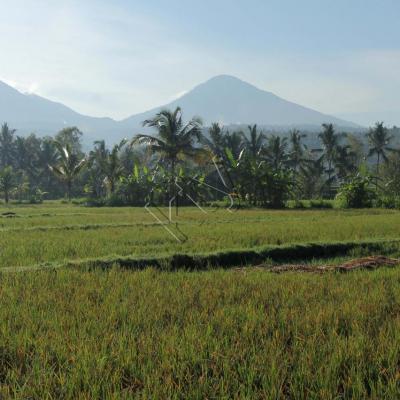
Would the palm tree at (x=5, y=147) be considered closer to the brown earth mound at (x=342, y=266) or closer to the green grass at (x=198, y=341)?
the brown earth mound at (x=342, y=266)

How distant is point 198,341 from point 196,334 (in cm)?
13

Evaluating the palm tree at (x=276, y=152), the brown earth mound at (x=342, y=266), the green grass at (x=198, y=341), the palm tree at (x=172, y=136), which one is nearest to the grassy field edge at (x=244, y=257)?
the brown earth mound at (x=342, y=266)

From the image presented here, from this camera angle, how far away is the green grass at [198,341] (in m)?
2.52

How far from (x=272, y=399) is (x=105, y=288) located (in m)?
2.69

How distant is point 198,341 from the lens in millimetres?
3062

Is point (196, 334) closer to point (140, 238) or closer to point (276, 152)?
point (140, 238)

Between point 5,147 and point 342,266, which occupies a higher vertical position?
point 5,147

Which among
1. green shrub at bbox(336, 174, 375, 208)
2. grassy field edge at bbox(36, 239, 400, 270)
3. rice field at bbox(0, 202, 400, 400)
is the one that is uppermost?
green shrub at bbox(336, 174, 375, 208)

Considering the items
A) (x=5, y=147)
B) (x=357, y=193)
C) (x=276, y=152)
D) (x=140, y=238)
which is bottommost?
(x=140, y=238)

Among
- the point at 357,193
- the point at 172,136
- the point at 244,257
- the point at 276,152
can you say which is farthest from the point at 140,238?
the point at 276,152

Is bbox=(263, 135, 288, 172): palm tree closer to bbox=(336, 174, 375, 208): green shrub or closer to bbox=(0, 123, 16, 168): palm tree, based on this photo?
bbox=(336, 174, 375, 208): green shrub

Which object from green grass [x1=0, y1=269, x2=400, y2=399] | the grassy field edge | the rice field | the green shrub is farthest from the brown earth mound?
the green shrub

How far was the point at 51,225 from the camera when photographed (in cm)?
1091

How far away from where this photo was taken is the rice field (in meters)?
2.54
